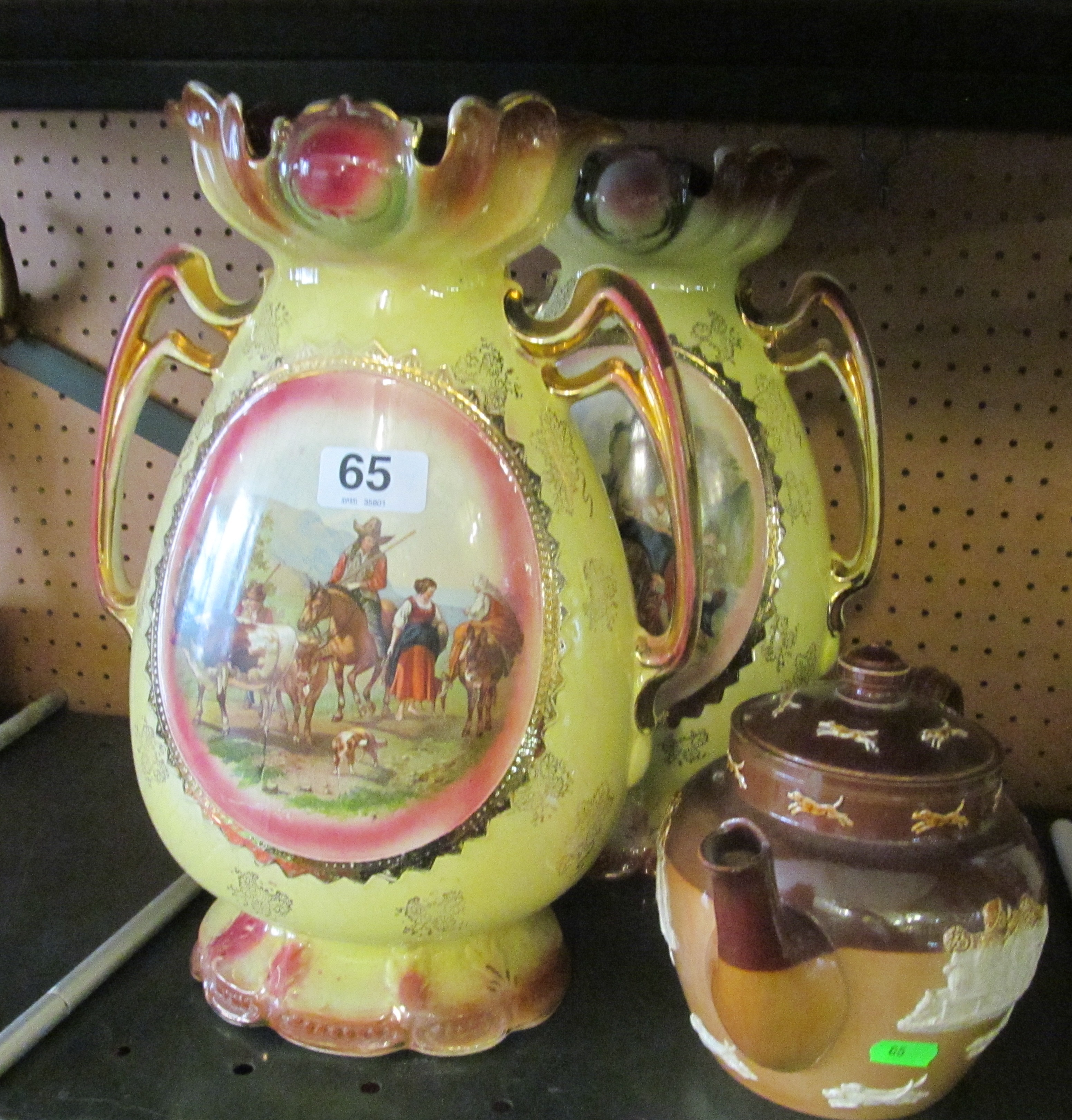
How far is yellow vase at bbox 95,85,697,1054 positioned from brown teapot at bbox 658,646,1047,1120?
104 mm

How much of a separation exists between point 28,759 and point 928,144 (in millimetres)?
1050

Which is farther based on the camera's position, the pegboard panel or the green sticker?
the pegboard panel

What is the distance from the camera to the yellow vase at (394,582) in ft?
A: 1.92

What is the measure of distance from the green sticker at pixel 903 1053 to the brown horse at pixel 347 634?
333mm

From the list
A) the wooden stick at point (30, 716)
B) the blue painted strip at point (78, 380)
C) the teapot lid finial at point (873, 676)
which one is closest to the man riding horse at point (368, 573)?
the teapot lid finial at point (873, 676)

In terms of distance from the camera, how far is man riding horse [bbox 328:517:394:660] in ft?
1.92

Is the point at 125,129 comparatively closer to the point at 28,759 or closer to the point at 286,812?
the point at 28,759

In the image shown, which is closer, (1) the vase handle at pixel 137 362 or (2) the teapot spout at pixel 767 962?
(2) the teapot spout at pixel 767 962

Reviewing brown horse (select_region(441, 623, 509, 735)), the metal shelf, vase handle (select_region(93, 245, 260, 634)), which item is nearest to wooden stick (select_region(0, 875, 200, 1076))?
the metal shelf

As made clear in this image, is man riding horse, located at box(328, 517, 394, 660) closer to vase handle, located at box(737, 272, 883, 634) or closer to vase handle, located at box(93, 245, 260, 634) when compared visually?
vase handle, located at box(93, 245, 260, 634)

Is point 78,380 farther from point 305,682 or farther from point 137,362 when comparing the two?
point 305,682

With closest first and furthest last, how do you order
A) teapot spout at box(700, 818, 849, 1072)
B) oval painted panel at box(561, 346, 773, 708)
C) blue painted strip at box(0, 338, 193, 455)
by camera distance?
teapot spout at box(700, 818, 849, 1072)
oval painted panel at box(561, 346, 773, 708)
blue painted strip at box(0, 338, 193, 455)

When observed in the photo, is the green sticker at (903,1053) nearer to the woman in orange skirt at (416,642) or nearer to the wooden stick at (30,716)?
the woman in orange skirt at (416,642)

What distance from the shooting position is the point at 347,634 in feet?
1.92
